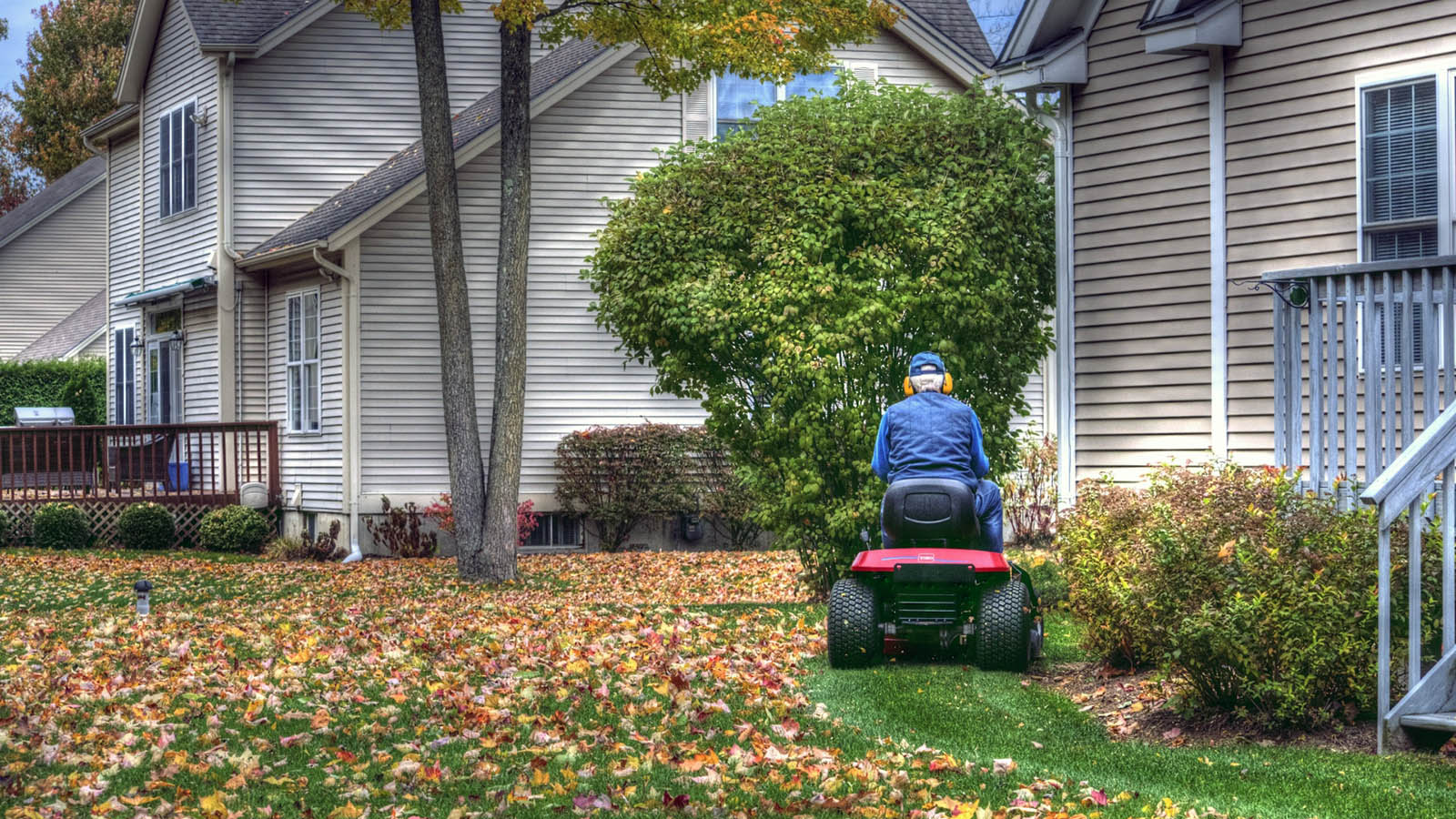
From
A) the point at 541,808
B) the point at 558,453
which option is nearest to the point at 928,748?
the point at 541,808

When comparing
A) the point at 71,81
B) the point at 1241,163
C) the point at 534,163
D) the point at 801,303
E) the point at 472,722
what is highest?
the point at 71,81

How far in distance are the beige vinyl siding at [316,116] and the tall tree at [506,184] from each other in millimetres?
5574

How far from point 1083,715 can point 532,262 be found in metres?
13.7

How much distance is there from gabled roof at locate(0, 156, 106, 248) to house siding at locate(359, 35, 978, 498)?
2170 centimetres

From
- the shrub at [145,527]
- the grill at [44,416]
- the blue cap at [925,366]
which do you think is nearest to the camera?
the blue cap at [925,366]

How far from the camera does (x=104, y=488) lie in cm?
2206

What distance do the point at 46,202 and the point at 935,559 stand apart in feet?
116

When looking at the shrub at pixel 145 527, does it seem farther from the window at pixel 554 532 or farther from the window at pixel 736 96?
the window at pixel 736 96

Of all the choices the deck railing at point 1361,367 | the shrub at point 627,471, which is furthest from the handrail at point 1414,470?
the shrub at point 627,471

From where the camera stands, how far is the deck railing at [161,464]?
2161cm

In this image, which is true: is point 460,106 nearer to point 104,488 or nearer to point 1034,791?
point 104,488

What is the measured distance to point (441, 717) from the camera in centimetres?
797

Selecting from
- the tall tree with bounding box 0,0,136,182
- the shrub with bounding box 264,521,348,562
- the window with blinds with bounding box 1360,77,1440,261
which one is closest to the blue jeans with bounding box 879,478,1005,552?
the window with blinds with bounding box 1360,77,1440,261

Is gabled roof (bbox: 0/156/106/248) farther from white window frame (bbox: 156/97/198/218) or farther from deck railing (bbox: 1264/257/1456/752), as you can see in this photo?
deck railing (bbox: 1264/257/1456/752)
